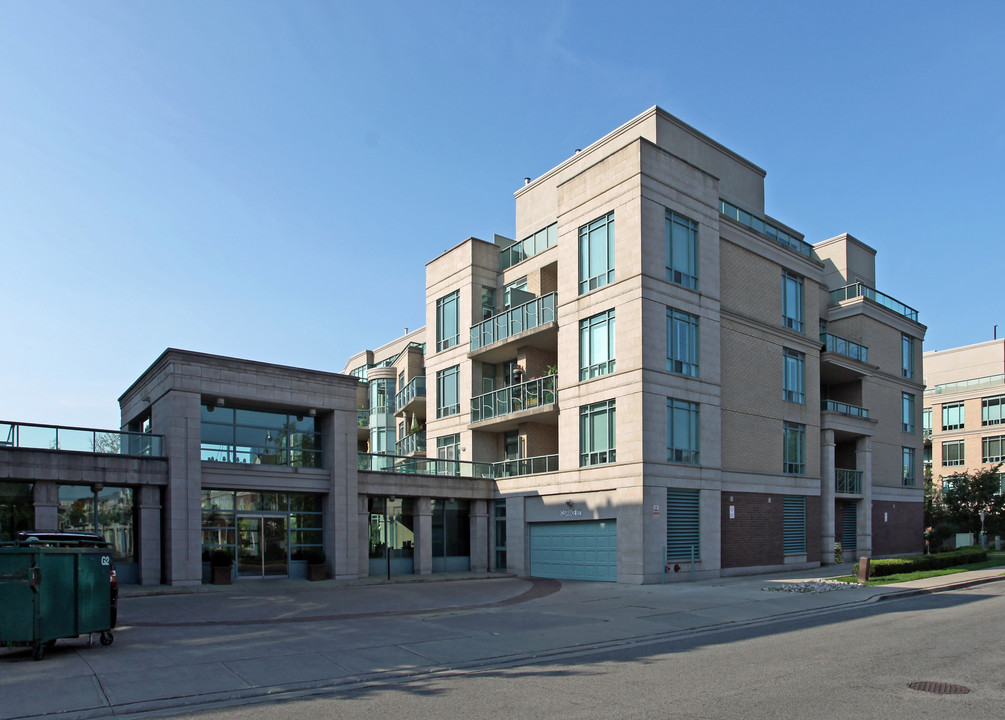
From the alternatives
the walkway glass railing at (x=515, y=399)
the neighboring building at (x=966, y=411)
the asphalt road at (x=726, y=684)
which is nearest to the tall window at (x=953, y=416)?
the neighboring building at (x=966, y=411)

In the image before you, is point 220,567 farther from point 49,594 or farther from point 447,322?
point 447,322

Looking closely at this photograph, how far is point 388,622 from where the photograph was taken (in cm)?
1697

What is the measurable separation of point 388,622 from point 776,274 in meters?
23.5

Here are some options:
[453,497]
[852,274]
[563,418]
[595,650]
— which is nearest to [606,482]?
[563,418]

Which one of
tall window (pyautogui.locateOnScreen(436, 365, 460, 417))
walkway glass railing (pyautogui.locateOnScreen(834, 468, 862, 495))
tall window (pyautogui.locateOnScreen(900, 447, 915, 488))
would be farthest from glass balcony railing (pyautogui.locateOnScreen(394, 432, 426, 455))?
tall window (pyautogui.locateOnScreen(900, 447, 915, 488))

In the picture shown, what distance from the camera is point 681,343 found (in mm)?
28438

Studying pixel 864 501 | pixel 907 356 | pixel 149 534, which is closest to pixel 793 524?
pixel 864 501

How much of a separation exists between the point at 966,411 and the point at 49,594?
233 feet

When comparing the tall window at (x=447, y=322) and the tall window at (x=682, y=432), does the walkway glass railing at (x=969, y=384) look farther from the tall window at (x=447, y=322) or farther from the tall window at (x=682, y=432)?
the tall window at (x=447, y=322)

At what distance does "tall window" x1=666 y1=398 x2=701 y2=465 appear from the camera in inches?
1081

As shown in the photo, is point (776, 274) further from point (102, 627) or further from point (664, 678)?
point (102, 627)

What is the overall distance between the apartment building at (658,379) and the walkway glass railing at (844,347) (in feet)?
0.44

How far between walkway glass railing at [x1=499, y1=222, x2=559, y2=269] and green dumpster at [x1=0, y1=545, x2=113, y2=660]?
2438 centimetres

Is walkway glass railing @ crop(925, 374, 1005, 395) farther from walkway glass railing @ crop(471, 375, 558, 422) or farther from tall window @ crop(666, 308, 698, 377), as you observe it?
walkway glass railing @ crop(471, 375, 558, 422)
